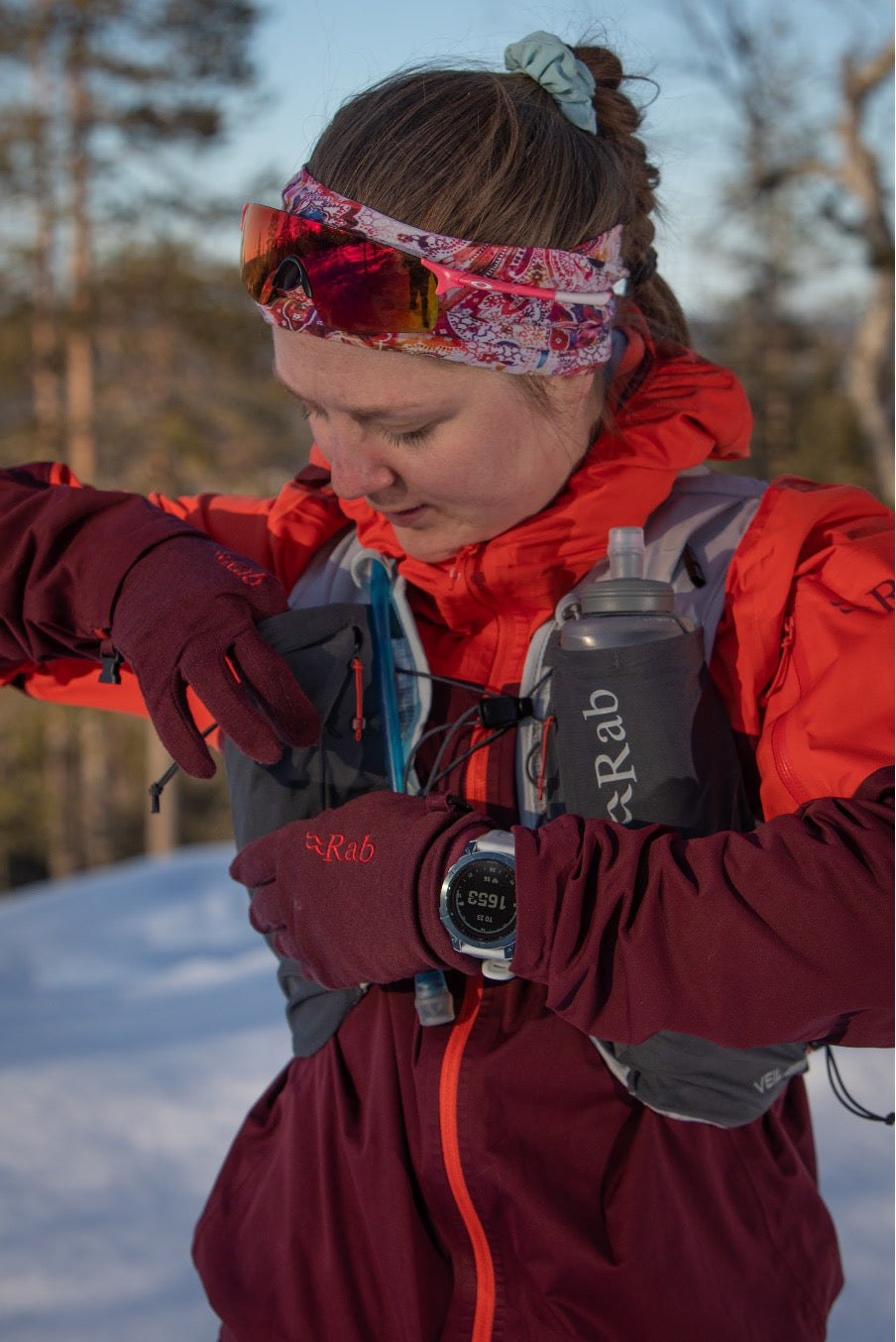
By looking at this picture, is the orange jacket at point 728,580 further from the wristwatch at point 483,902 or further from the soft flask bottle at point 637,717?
the wristwatch at point 483,902

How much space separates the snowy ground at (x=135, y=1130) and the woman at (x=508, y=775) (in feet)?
3.52

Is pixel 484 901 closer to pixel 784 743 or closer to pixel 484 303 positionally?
pixel 784 743

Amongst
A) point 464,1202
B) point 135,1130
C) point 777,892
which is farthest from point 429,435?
point 135,1130

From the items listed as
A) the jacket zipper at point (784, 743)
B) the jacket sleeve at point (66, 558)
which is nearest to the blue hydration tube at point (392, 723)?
the jacket sleeve at point (66, 558)

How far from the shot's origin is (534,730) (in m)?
1.43

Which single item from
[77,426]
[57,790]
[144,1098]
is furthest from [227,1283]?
[57,790]

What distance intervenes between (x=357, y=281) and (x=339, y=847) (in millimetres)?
655

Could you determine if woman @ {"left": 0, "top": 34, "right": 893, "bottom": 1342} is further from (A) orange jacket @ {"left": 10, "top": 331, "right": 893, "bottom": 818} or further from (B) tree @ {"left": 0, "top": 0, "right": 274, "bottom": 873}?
(B) tree @ {"left": 0, "top": 0, "right": 274, "bottom": 873}

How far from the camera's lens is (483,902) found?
1.19m

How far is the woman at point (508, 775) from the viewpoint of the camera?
118 centimetres

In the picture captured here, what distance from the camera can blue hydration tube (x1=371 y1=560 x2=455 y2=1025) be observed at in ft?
4.41

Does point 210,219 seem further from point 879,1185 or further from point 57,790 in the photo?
point 879,1185

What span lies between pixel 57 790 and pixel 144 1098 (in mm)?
15214

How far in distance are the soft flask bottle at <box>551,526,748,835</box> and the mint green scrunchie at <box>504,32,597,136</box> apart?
621mm
